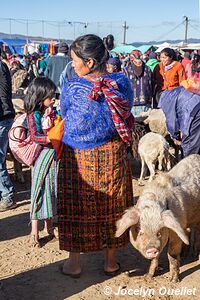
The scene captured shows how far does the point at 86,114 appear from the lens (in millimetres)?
3412

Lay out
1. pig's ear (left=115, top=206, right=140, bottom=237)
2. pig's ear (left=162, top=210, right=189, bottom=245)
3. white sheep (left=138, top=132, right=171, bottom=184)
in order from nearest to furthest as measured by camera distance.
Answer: pig's ear (left=162, top=210, right=189, bottom=245)
pig's ear (left=115, top=206, right=140, bottom=237)
white sheep (left=138, top=132, right=171, bottom=184)

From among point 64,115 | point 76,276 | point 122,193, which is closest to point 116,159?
A: point 122,193

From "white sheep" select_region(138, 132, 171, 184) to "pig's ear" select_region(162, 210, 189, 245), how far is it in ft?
11.1

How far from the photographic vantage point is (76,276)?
12.8ft

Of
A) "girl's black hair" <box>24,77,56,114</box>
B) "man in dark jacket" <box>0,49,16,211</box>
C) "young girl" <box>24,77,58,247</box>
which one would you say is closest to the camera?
"young girl" <box>24,77,58,247</box>

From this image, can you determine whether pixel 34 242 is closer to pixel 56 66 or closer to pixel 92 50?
pixel 92 50

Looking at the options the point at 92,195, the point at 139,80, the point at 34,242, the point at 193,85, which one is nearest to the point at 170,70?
the point at 139,80

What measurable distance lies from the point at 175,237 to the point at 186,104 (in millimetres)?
1705

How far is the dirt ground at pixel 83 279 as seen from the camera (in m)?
3.64

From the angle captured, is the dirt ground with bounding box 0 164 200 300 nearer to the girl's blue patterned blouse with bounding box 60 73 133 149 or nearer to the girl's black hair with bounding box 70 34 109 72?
the girl's blue patterned blouse with bounding box 60 73 133 149

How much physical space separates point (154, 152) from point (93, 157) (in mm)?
3217

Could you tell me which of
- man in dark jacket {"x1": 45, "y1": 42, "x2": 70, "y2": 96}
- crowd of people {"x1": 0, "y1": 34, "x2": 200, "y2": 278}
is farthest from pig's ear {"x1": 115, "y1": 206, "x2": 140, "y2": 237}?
man in dark jacket {"x1": 45, "y1": 42, "x2": 70, "y2": 96}

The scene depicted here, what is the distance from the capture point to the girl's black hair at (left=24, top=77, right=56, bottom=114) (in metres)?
4.25

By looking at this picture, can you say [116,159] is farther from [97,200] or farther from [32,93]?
[32,93]
